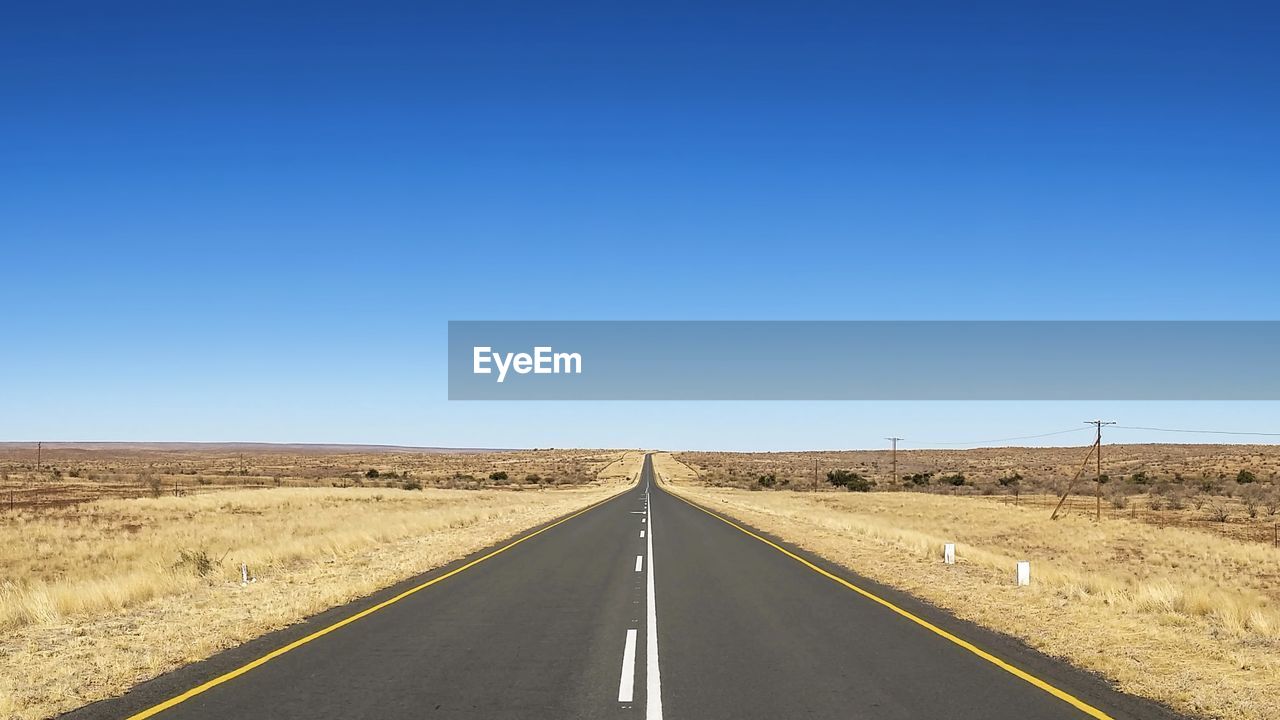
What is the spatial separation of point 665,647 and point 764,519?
2746 cm

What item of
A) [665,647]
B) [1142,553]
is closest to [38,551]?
[665,647]

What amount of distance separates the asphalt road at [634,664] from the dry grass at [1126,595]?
2.27 feet

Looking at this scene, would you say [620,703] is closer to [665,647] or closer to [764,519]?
[665,647]

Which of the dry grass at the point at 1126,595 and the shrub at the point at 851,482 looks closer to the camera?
the dry grass at the point at 1126,595

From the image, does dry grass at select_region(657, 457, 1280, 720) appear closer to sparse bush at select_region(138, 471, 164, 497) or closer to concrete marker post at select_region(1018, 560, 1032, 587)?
concrete marker post at select_region(1018, 560, 1032, 587)

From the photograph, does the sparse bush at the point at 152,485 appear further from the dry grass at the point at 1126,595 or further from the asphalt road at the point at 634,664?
the asphalt road at the point at 634,664

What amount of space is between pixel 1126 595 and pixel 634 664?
9.95 meters

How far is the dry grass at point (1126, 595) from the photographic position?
27.7ft

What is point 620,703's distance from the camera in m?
7.39

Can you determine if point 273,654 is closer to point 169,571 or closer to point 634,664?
point 634,664

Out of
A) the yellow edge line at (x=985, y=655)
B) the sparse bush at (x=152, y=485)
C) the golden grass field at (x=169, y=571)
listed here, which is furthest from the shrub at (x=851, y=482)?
the yellow edge line at (x=985, y=655)

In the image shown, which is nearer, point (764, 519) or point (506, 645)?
point (506, 645)

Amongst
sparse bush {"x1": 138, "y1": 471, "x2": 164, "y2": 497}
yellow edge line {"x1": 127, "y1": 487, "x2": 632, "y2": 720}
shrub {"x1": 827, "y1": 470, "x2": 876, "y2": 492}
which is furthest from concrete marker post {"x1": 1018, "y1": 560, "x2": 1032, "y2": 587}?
shrub {"x1": 827, "y1": 470, "x2": 876, "y2": 492}

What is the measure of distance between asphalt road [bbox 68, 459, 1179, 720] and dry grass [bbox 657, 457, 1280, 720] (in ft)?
2.27
